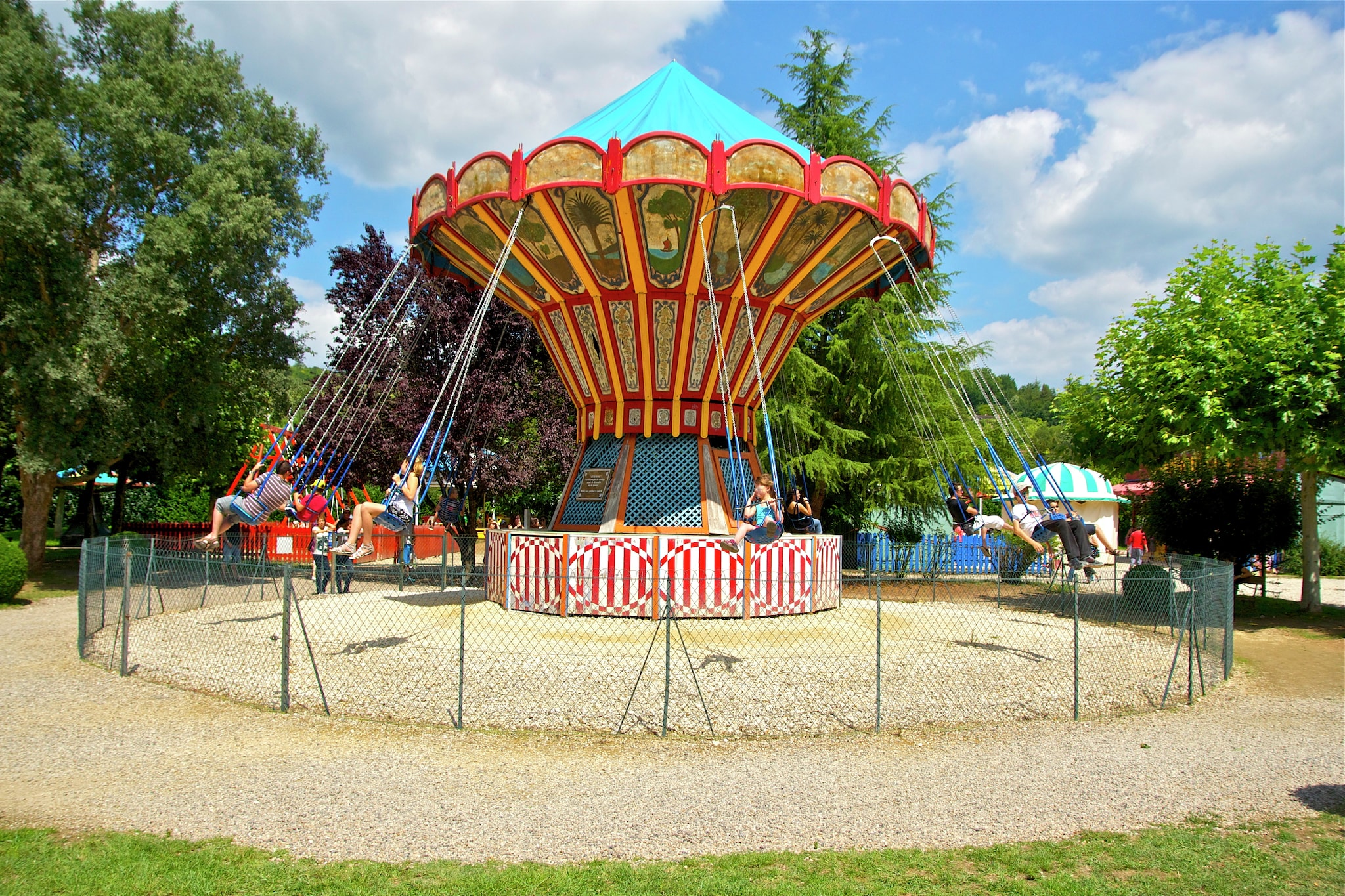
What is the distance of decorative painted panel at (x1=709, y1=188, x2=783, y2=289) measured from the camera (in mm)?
12945

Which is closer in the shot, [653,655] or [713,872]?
[713,872]

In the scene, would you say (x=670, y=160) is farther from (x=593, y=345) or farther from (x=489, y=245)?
(x=489, y=245)

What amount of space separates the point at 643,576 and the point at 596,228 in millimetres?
5481

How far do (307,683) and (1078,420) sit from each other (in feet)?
60.4

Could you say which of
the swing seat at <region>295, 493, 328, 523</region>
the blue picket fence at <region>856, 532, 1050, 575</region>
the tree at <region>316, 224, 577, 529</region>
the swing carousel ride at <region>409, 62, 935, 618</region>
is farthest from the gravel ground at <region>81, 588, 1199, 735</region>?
the blue picket fence at <region>856, 532, 1050, 575</region>

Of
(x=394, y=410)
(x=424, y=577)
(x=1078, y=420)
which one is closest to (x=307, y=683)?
(x=424, y=577)

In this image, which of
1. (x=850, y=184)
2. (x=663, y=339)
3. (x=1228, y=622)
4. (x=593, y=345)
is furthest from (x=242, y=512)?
(x=1228, y=622)

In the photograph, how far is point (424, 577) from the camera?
65.4 feet

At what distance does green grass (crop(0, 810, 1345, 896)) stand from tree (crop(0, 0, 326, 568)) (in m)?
16.8

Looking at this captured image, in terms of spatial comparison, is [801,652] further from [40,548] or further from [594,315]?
[40,548]

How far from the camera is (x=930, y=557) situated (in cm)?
2673

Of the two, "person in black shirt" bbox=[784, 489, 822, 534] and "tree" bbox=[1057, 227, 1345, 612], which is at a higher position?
"tree" bbox=[1057, 227, 1345, 612]

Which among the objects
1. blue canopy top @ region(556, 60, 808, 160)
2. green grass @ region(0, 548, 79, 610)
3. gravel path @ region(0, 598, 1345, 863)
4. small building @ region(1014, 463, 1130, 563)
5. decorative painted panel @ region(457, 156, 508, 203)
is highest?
blue canopy top @ region(556, 60, 808, 160)

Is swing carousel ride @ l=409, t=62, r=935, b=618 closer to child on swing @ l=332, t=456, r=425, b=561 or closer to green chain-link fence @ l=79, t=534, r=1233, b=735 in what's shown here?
green chain-link fence @ l=79, t=534, r=1233, b=735
